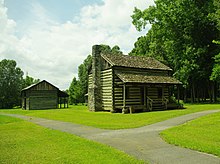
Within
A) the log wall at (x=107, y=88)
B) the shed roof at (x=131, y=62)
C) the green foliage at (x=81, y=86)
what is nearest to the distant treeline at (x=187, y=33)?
the shed roof at (x=131, y=62)

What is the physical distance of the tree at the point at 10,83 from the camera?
69.4 metres

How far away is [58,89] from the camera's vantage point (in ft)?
164

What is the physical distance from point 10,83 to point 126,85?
52.3 metres

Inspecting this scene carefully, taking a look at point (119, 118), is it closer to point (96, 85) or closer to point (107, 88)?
point (107, 88)

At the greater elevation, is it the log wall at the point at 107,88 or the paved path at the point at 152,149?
the log wall at the point at 107,88

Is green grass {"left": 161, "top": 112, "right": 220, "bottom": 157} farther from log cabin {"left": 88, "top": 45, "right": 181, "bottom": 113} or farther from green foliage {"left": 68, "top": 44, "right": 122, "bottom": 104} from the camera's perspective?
green foliage {"left": 68, "top": 44, "right": 122, "bottom": 104}

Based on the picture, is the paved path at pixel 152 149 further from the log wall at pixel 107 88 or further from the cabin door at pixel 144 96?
the log wall at pixel 107 88

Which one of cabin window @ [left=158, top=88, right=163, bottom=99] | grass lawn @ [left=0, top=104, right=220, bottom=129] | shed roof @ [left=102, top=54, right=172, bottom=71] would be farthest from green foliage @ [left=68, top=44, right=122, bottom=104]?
grass lawn @ [left=0, top=104, right=220, bottom=129]

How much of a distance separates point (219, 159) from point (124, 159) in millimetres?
3056

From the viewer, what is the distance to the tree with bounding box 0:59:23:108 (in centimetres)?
6938

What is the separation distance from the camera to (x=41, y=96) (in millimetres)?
48156

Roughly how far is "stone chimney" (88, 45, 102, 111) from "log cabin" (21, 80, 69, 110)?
18.0 metres

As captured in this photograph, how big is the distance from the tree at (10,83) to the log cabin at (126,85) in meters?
44.5

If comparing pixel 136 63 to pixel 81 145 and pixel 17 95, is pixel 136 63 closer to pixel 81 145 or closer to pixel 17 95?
pixel 81 145
